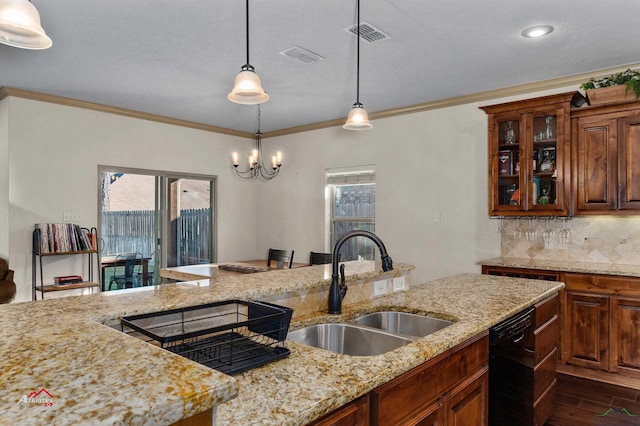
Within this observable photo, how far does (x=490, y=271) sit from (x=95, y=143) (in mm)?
4673

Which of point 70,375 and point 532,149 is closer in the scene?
point 70,375

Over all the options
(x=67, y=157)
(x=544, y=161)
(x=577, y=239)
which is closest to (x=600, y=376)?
(x=577, y=239)

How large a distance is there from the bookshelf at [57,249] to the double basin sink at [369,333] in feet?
12.3

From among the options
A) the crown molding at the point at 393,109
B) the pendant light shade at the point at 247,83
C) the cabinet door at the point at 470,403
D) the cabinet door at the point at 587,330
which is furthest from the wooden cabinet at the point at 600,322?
the pendant light shade at the point at 247,83

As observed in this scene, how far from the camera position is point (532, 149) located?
3943 mm

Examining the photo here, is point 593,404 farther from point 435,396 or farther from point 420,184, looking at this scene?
point 420,184

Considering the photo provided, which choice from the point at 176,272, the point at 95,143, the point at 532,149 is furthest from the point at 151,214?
the point at 532,149

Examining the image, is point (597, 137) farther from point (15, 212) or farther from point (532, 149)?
point (15, 212)

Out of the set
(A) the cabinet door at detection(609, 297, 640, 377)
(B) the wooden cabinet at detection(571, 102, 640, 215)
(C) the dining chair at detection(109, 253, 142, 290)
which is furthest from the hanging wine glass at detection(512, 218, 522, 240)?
(C) the dining chair at detection(109, 253, 142, 290)

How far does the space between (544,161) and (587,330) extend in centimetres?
152

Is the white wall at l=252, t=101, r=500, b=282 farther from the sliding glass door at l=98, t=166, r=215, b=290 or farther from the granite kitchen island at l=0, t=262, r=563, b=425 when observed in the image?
the granite kitchen island at l=0, t=262, r=563, b=425

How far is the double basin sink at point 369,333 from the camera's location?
70.5 inches

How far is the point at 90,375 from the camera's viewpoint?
0.79m

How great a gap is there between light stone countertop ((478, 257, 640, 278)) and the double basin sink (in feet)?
6.87
